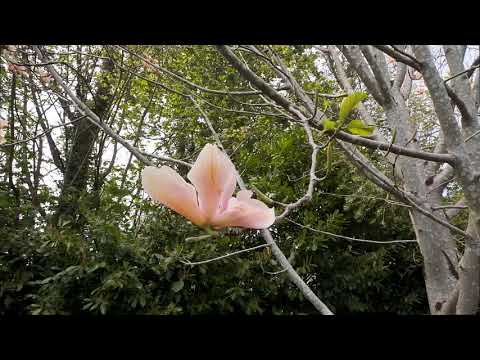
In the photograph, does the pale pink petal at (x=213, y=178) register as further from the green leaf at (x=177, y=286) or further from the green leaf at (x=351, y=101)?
the green leaf at (x=177, y=286)

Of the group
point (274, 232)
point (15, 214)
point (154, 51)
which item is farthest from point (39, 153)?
point (274, 232)

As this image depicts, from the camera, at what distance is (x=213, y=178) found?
0.88 ft

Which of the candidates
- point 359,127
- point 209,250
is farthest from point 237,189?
point 209,250

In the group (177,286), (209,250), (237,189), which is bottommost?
(177,286)

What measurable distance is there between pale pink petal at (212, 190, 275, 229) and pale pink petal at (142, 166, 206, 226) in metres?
0.01

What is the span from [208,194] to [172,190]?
0.02 m

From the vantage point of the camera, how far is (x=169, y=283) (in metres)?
1.93

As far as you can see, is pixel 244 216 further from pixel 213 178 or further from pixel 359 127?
pixel 359 127

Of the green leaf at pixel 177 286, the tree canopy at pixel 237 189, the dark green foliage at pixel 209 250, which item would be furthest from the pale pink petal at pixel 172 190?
the green leaf at pixel 177 286

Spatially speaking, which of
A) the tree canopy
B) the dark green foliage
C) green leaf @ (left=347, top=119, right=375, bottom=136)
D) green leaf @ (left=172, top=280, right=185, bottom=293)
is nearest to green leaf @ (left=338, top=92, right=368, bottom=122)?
green leaf @ (left=347, top=119, right=375, bottom=136)

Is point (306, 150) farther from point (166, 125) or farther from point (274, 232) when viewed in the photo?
point (166, 125)

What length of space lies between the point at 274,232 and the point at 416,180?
89 centimetres

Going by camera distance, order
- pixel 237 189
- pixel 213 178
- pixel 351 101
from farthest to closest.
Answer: pixel 237 189
pixel 351 101
pixel 213 178

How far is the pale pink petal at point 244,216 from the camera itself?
275 mm
